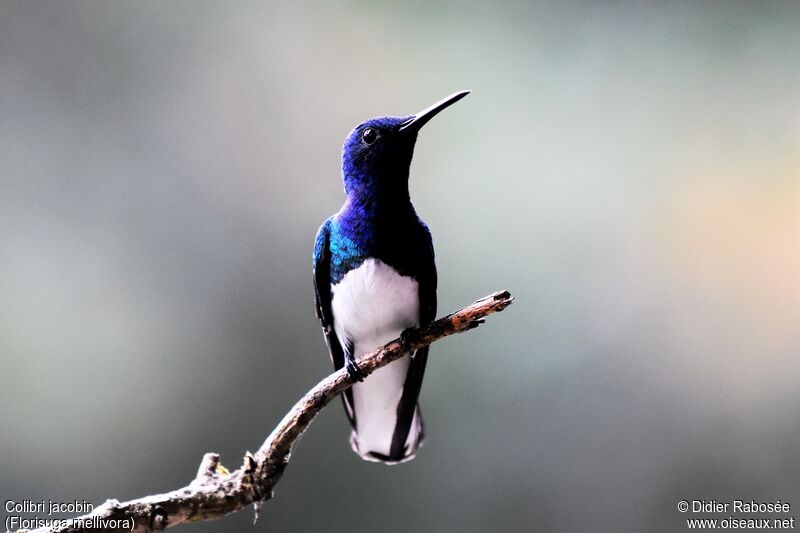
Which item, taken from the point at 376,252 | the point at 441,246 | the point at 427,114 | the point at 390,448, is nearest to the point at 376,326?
the point at 376,252

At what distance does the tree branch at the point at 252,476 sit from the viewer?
150 centimetres

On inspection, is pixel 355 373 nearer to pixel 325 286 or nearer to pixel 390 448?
pixel 325 286

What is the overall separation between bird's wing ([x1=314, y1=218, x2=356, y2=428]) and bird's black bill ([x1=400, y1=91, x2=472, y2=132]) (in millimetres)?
299

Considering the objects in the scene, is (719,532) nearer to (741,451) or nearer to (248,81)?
(741,451)

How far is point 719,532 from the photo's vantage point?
266 centimetres

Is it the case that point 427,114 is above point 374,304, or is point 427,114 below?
above

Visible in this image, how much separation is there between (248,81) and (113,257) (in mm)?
893

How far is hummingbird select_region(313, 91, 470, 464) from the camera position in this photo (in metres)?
1.70

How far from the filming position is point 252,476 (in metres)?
1.60

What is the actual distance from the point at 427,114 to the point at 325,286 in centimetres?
49

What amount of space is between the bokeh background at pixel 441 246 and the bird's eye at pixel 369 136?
3.79ft

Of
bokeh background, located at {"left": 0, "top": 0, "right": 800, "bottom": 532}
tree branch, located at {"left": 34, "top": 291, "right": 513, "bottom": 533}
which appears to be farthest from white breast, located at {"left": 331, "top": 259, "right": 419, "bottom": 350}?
bokeh background, located at {"left": 0, "top": 0, "right": 800, "bottom": 532}

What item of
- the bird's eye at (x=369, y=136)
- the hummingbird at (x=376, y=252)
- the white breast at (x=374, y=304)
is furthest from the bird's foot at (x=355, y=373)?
the bird's eye at (x=369, y=136)

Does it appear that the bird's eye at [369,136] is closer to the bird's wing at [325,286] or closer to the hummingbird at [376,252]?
the hummingbird at [376,252]
